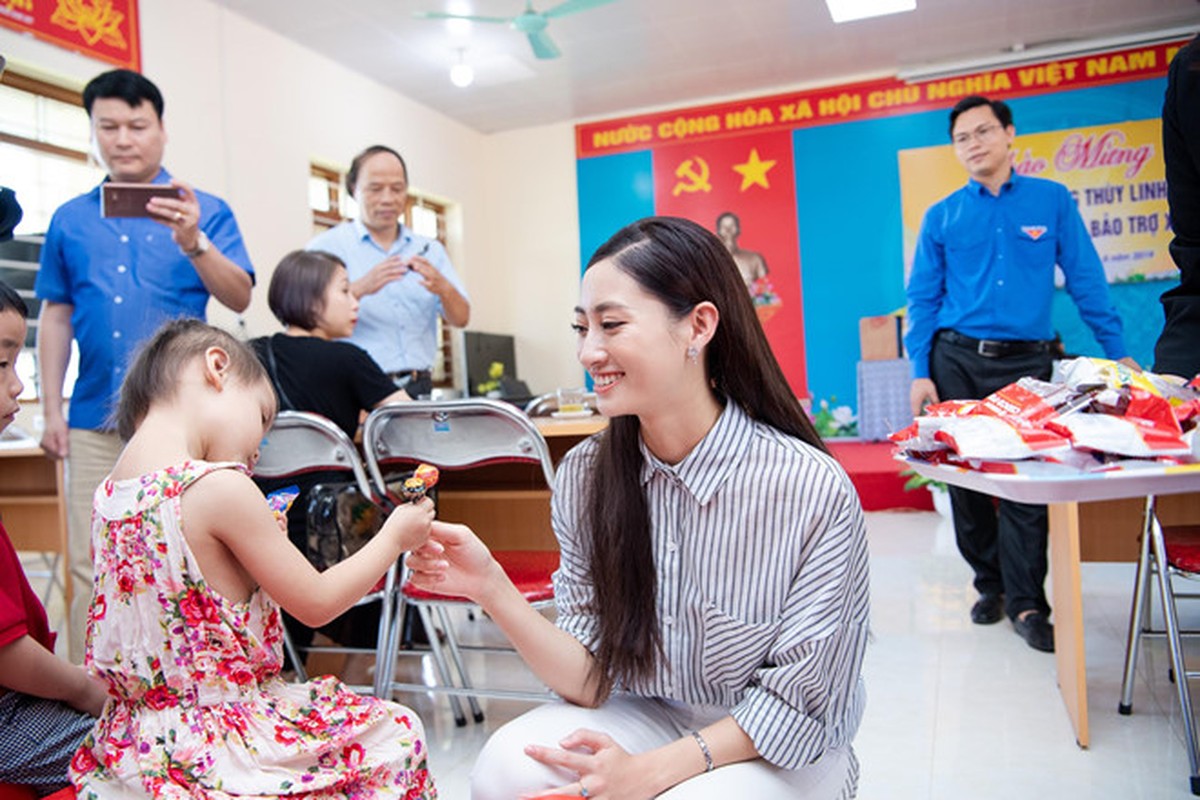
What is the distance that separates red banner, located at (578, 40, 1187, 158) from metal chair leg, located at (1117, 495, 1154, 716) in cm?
583

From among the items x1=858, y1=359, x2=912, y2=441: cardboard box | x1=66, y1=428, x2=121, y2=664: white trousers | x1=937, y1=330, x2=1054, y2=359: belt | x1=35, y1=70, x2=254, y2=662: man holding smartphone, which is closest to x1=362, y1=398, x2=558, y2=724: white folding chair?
x1=35, y1=70, x2=254, y2=662: man holding smartphone

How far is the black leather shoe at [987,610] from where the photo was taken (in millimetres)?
3006

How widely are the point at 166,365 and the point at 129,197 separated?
124 centimetres

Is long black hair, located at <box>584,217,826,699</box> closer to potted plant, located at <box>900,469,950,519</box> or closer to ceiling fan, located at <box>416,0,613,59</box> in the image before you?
potted plant, located at <box>900,469,950,519</box>

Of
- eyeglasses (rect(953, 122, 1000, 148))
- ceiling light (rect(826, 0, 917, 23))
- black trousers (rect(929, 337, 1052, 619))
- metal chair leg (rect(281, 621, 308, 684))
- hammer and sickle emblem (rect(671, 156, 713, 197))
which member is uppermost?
ceiling light (rect(826, 0, 917, 23))

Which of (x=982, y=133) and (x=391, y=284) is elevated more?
(x=982, y=133)

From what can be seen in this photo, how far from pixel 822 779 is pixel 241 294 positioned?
75.8 inches

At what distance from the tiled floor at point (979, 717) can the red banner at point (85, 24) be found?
3.58 meters

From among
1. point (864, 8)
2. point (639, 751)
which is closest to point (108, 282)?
point (639, 751)

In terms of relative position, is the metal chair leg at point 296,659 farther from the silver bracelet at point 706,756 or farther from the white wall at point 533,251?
the white wall at point 533,251

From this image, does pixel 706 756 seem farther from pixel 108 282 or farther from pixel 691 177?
pixel 691 177

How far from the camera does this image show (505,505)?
9.80ft

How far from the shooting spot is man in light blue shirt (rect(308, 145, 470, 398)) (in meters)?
3.14

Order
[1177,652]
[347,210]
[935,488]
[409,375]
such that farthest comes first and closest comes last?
1. [347,210]
2. [935,488]
3. [409,375]
4. [1177,652]
